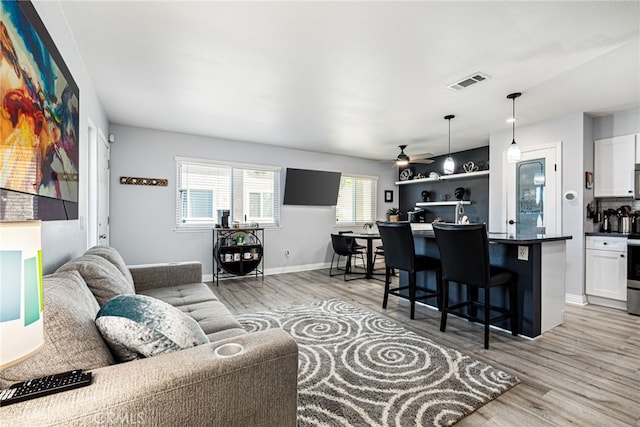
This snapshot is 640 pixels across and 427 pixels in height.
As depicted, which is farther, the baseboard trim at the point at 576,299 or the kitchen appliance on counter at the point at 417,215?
the kitchen appliance on counter at the point at 417,215

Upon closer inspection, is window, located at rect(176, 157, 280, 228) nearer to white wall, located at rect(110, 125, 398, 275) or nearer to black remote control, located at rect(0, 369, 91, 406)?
white wall, located at rect(110, 125, 398, 275)

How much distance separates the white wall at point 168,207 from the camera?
14.8 feet

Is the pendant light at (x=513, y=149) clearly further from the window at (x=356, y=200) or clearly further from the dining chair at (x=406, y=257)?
the window at (x=356, y=200)

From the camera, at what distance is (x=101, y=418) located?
80 centimetres

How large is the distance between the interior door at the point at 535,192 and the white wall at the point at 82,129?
16.2 feet

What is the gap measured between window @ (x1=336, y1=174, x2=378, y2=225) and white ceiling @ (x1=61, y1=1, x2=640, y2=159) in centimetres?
263

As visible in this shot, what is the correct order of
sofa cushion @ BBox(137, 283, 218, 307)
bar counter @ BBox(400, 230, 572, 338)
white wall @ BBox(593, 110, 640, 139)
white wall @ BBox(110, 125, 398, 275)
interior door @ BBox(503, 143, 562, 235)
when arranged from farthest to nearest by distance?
white wall @ BBox(110, 125, 398, 275) < interior door @ BBox(503, 143, 562, 235) < white wall @ BBox(593, 110, 640, 139) < bar counter @ BBox(400, 230, 572, 338) < sofa cushion @ BBox(137, 283, 218, 307)

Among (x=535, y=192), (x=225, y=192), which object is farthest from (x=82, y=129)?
(x=535, y=192)

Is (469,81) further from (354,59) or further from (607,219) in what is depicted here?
(607,219)

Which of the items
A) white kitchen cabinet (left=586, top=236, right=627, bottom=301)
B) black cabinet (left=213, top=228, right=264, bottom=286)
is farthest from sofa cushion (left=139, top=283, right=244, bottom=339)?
white kitchen cabinet (left=586, top=236, right=627, bottom=301)

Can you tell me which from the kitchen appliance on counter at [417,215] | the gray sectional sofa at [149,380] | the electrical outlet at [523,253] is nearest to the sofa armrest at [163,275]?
the gray sectional sofa at [149,380]

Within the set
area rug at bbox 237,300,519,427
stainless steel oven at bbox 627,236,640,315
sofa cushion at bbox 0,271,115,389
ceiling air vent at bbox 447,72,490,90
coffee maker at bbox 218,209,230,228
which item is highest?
ceiling air vent at bbox 447,72,490,90

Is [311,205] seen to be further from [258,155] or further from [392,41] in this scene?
[392,41]

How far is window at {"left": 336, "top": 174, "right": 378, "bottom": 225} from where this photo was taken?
22.5 ft
